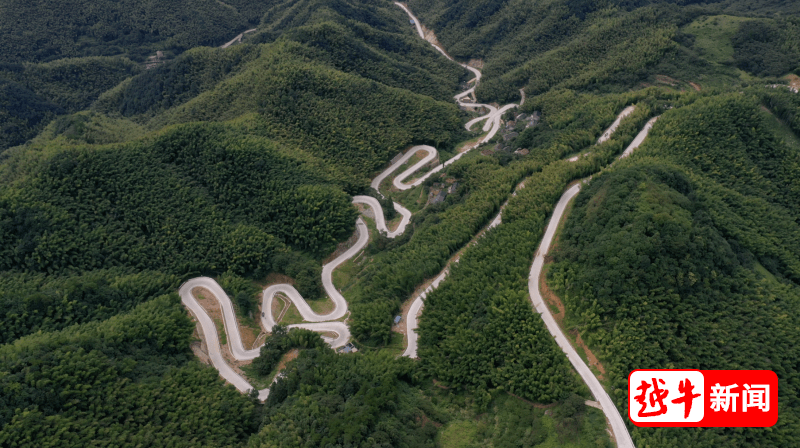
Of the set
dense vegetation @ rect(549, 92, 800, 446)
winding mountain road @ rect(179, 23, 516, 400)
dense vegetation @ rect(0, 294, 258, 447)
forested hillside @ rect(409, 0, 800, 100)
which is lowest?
winding mountain road @ rect(179, 23, 516, 400)

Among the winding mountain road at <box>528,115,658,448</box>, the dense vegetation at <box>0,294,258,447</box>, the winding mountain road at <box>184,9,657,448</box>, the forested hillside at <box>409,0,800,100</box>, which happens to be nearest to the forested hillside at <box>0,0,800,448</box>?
the dense vegetation at <box>0,294,258,447</box>

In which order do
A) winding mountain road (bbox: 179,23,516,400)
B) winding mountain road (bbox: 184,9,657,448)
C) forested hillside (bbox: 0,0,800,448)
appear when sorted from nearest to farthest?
forested hillside (bbox: 0,0,800,448)
winding mountain road (bbox: 184,9,657,448)
winding mountain road (bbox: 179,23,516,400)

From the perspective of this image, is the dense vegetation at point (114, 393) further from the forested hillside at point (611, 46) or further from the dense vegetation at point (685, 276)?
the forested hillside at point (611, 46)

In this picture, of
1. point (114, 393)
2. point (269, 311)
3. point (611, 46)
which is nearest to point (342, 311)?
point (269, 311)

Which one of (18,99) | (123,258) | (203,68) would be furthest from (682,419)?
(18,99)

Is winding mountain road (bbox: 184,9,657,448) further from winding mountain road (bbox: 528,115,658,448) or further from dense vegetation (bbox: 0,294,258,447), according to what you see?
dense vegetation (bbox: 0,294,258,447)

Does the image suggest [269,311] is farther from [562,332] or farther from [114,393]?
[562,332]

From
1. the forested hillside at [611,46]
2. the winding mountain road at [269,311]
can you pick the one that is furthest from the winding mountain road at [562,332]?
the forested hillside at [611,46]
